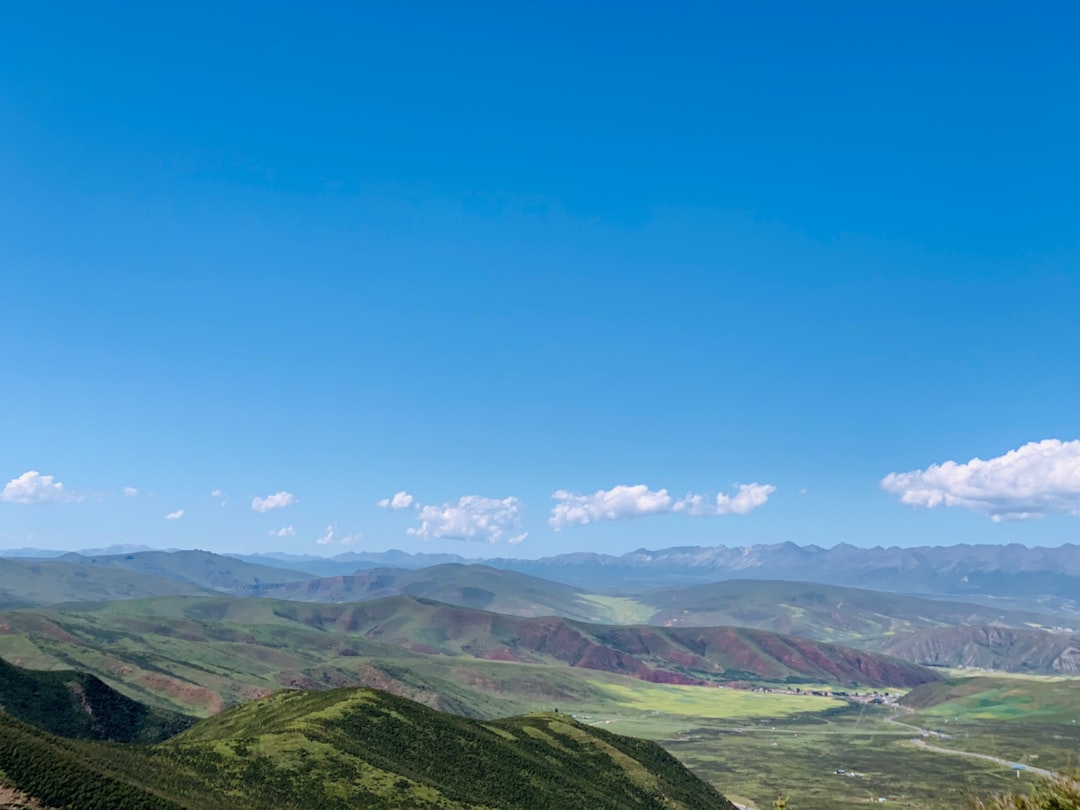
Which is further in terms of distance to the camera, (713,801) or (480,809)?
(713,801)

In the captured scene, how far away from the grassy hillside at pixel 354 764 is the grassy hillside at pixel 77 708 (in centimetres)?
3170

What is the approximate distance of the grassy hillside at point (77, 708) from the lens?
151500 mm

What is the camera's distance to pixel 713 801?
153 meters

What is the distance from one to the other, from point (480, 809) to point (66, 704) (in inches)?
4215

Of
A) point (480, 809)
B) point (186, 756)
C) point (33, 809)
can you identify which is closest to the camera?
point (33, 809)

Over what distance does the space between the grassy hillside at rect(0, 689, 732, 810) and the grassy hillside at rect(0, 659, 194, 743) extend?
3170 cm

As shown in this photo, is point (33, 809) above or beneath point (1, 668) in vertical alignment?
above

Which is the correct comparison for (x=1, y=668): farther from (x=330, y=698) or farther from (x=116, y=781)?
(x=116, y=781)

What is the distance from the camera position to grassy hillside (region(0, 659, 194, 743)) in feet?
497

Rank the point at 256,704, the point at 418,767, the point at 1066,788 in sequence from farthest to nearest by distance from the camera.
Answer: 1. the point at 256,704
2. the point at 418,767
3. the point at 1066,788

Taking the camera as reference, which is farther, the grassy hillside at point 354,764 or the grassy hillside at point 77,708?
the grassy hillside at point 77,708

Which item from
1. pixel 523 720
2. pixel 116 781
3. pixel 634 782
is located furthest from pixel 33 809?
pixel 523 720

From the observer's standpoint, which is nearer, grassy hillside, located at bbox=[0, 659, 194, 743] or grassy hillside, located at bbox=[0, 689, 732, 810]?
grassy hillside, located at bbox=[0, 689, 732, 810]

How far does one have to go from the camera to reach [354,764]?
10300cm
